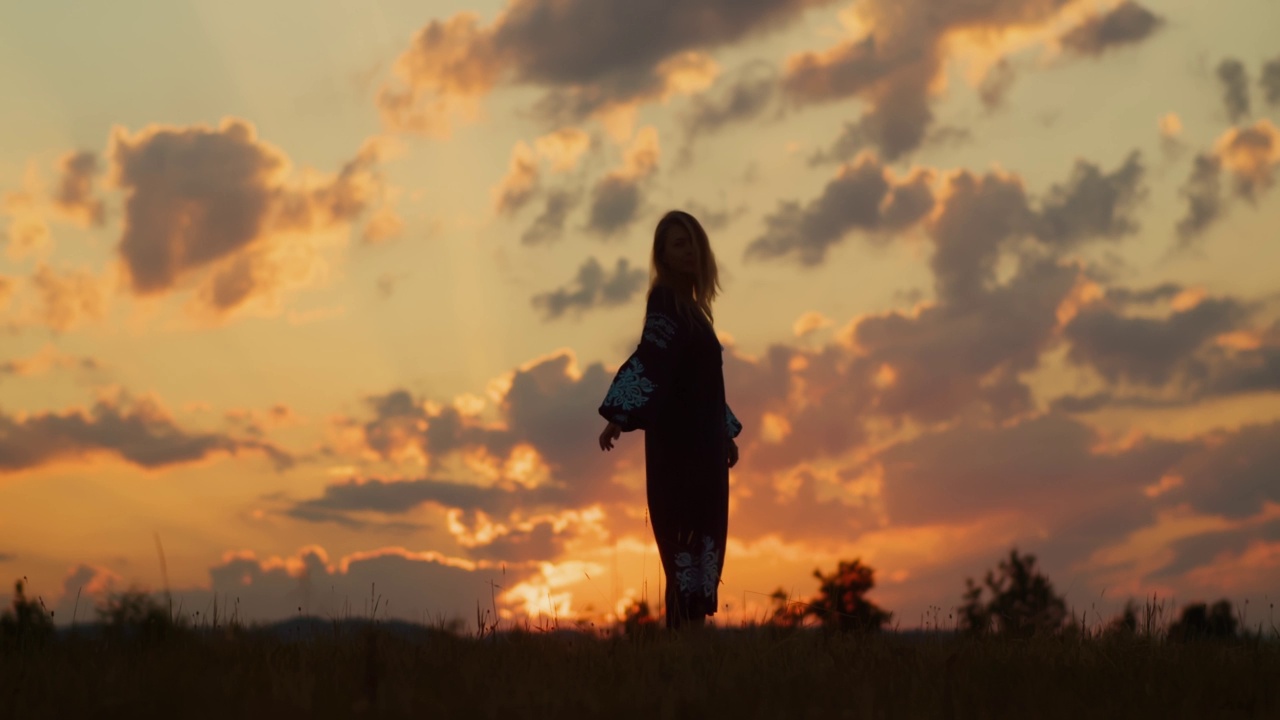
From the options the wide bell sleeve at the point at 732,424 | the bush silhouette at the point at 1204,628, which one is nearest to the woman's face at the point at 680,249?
the wide bell sleeve at the point at 732,424

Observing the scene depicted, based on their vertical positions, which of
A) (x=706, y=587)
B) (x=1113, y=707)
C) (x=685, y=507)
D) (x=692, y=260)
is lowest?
(x=1113, y=707)

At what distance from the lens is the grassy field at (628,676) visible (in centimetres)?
501

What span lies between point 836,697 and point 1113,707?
4.05 ft

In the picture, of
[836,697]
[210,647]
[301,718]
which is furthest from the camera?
[210,647]

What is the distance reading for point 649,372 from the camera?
29.6ft

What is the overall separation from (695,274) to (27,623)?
487 centimetres

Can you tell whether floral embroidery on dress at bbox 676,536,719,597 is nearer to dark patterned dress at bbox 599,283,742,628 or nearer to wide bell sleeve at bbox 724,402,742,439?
dark patterned dress at bbox 599,283,742,628

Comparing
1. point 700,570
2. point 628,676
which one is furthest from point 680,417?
point 628,676

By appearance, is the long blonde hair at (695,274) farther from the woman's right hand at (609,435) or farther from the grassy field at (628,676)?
the grassy field at (628,676)

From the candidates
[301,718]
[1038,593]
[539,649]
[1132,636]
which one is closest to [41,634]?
[539,649]

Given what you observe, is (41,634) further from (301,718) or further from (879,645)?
(879,645)

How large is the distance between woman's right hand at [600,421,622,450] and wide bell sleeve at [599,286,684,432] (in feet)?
0.11

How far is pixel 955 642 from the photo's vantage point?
759 centimetres

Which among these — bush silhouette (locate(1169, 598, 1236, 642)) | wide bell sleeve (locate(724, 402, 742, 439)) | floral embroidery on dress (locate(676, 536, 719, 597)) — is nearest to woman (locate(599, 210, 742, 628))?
floral embroidery on dress (locate(676, 536, 719, 597))
